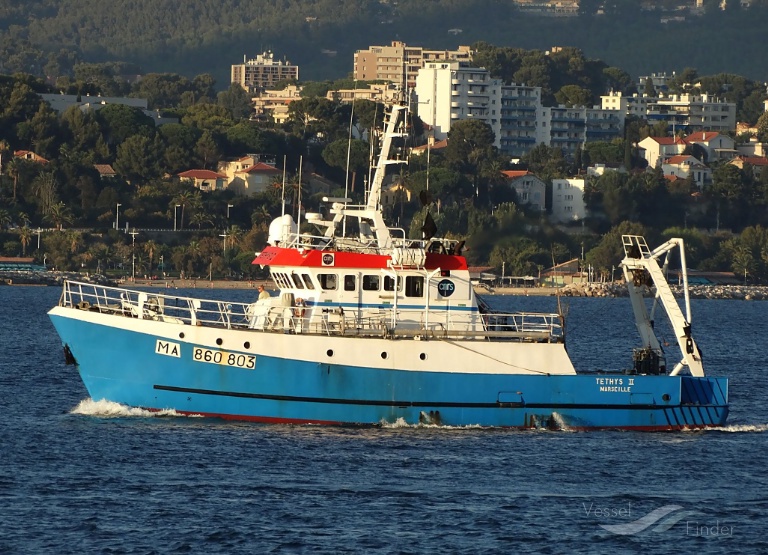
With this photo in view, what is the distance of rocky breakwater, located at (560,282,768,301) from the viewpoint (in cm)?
14050

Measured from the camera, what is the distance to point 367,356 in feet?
121

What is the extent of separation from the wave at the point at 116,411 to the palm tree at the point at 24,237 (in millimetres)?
99709

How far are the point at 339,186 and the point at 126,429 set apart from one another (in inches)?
4785

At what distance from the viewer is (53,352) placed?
61.3 meters

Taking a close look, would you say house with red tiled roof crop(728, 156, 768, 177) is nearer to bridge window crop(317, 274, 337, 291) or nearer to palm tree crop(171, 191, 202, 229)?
palm tree crop(171, 191, 202, 229)

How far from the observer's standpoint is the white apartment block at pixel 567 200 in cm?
15411

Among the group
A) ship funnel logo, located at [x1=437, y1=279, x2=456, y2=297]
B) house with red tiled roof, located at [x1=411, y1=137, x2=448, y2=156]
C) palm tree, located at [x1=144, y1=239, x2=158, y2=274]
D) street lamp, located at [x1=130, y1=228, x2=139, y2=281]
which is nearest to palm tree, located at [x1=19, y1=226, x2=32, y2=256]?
street lamp, located at [x1=130, y1=228, x2=139, y2=281]

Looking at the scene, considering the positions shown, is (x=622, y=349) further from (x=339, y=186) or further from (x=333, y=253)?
(x=339, y=186)

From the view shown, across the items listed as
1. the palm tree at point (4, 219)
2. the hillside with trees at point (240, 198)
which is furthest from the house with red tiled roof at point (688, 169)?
the palm tree at point (4, 219)

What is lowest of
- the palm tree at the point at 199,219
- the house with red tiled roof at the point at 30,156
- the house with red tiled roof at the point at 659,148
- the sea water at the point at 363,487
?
the sea water at the point at 363,487

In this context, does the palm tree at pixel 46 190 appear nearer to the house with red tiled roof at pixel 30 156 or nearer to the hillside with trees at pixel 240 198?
the hillside with trees at pixel 240 198

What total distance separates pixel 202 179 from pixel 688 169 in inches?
2280

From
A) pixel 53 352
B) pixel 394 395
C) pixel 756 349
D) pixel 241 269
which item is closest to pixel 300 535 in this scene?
pixel 394 395

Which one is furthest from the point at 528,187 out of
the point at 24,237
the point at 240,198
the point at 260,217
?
the point at 24,237
